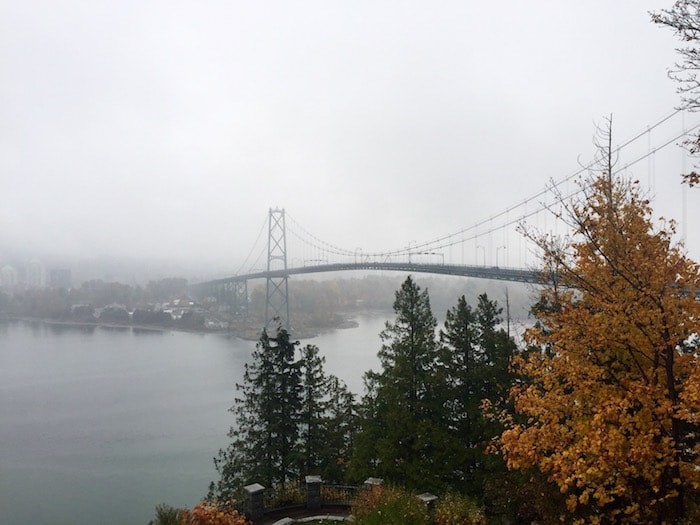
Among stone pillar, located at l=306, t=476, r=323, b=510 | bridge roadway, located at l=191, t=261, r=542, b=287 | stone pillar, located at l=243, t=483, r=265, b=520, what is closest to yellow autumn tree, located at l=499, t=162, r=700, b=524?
stone pillar, located at l=306, t=476, r=323, b=510

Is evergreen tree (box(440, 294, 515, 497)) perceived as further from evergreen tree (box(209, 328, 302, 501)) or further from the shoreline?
the shoreline

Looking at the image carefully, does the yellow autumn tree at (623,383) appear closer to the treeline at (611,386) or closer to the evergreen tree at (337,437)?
the treeline at (611,386)

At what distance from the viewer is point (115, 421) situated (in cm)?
1662

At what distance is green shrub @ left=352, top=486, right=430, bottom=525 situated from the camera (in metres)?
4.30

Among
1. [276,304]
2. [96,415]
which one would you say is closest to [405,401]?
[96,415]

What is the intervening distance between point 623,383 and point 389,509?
2.43 meters

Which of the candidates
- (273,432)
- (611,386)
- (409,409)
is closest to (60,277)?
(273,432)

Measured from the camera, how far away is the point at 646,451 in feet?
8.77

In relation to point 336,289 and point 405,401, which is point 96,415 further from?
point 336,289

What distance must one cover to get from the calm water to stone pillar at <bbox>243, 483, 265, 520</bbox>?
18.0 ft

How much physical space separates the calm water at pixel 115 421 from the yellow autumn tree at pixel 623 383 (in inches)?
375

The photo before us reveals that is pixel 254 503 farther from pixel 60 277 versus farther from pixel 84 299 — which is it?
pixel 60 277

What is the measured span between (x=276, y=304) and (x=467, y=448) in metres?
36.6

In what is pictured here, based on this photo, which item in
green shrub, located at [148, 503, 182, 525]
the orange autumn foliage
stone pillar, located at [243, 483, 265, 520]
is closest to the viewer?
green shrub, located at [148, 503, 182, 525]
